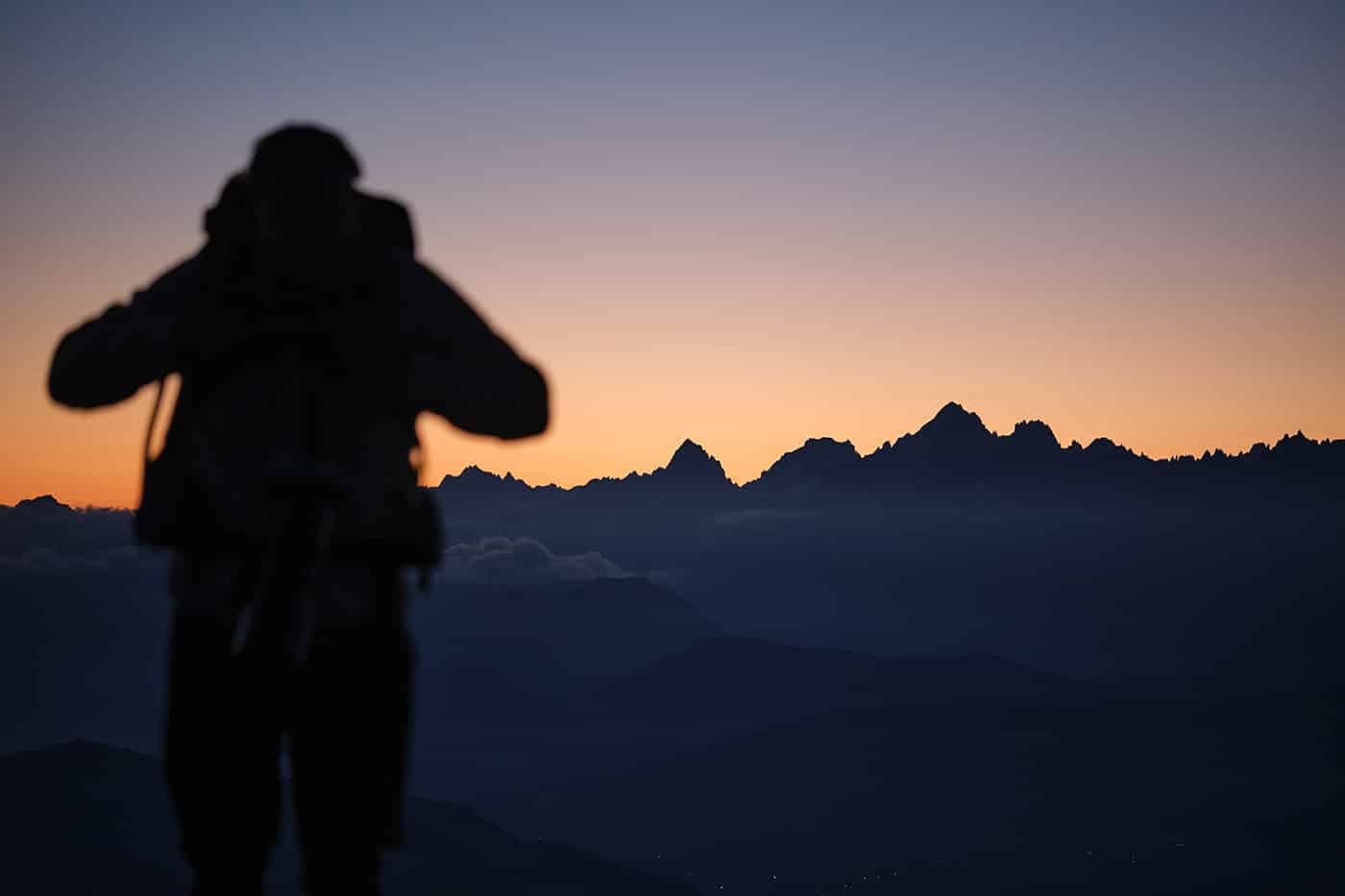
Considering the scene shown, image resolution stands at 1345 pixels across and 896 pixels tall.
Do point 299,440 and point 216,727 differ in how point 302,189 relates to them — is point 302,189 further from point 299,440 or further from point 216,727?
point 216,727

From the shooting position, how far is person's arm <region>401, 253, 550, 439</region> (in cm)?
338

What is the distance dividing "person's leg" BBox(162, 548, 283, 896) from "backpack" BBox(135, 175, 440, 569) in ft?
0.51

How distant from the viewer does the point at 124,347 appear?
335 cm

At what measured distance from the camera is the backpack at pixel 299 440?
3.08m

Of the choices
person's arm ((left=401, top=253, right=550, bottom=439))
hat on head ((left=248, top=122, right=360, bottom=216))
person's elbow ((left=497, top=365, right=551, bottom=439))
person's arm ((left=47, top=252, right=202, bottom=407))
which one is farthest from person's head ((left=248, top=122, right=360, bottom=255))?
person's elbow ((left=497, top=365, right=551, bottom=439))

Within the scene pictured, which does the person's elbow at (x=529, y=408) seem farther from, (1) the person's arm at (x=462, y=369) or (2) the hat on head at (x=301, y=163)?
(2) the hat on head at (x=301, y=163)

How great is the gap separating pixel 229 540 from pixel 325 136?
3.83 ft

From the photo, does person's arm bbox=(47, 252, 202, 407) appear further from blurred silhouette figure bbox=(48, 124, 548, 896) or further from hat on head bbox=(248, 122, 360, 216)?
hat on head bbox=(248, 122, 360, 216)

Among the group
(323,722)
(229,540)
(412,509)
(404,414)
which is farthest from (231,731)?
(404,414)

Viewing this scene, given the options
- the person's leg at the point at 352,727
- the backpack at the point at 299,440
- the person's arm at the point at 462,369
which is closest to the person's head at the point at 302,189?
the backpack at the point at 299,440

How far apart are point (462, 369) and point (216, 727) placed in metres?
1.22

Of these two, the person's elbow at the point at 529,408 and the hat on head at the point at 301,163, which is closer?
the hat on head at the point at 301,163

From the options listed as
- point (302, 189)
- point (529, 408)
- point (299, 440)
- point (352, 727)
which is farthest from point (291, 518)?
point (302, 189)

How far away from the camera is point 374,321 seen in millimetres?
3271
